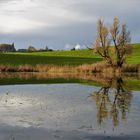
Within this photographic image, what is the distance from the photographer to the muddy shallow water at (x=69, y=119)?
13.3 metres

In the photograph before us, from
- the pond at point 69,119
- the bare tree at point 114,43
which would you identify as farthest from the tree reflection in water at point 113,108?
the bare tree at point 114,43

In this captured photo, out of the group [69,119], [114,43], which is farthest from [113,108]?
[114,43]

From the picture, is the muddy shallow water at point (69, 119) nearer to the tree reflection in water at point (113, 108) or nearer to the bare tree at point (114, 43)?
the tree reflection in water at point (113, 108)

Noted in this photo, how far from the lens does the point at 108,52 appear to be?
6253 centimetres

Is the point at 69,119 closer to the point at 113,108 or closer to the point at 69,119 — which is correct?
the point at 69,119

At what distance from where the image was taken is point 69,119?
53.6 ft

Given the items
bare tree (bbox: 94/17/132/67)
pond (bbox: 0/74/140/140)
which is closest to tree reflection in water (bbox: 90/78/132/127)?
pond (bbox: 0/74/140/140)

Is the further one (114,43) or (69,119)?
(114,43)

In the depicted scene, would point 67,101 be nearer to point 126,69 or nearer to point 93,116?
→ point 93,116

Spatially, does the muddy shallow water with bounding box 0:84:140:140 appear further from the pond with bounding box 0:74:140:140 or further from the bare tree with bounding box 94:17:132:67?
the bare tree with bounding box 94:17:132:67

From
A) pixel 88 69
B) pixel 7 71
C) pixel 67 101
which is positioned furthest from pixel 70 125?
pixel 7 71

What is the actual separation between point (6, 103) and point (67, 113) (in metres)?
4.73

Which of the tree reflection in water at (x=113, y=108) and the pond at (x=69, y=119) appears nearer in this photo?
the pond at (x=69, y=119)

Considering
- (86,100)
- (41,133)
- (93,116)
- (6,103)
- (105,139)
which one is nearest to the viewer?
(105,139)
